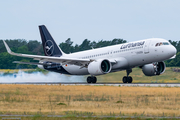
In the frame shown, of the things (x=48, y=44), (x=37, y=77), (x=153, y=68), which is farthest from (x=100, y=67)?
(x=37, y=77)

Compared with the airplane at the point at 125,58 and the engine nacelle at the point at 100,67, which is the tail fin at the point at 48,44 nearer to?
the airplane at the point at 125,58

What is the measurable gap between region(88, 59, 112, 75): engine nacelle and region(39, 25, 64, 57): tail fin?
12015mm

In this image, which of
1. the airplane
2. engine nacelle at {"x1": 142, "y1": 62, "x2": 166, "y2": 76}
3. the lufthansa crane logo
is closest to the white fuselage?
the airplane

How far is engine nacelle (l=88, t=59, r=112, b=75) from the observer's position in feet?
128

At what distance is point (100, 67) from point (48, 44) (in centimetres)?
1507

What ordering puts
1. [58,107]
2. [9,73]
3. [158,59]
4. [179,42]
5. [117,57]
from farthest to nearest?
[179,42] < [9,73] < [117,57] < [158,59] < [58,107]

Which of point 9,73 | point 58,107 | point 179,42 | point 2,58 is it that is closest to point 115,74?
point 9,73

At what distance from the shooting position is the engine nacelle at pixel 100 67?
39062 mm

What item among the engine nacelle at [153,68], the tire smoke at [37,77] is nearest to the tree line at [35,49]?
the tire smoke at [37,77]

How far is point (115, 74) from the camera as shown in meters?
47.8

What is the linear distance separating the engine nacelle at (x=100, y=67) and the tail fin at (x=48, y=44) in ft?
39.4

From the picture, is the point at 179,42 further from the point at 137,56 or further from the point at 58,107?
the point at 58,107

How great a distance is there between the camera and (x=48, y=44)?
170 feet

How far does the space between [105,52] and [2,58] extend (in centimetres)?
4687
